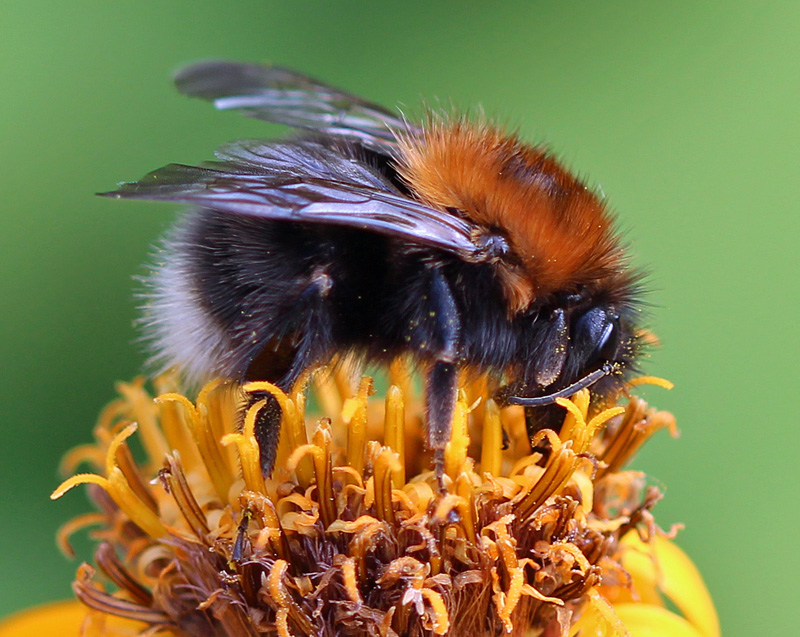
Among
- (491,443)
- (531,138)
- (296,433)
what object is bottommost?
(296,433)

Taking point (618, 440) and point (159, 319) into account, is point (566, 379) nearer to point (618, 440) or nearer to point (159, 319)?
point (618, 440)

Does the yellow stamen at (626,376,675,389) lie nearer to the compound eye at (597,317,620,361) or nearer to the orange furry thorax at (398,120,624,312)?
the compound eye at (597,317,620,361)

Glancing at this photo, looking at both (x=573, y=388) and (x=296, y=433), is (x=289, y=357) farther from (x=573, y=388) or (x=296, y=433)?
(x=573, y=388)

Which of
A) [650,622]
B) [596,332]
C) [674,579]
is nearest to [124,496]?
[596,332]

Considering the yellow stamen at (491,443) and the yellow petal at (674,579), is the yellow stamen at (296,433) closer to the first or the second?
the yellow stamen at (491,443)

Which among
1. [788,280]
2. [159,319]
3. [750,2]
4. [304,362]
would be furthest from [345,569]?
[750,2]

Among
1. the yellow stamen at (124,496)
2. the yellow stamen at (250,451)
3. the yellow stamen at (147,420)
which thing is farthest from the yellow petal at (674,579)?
the yellow stamen at (147,420)
